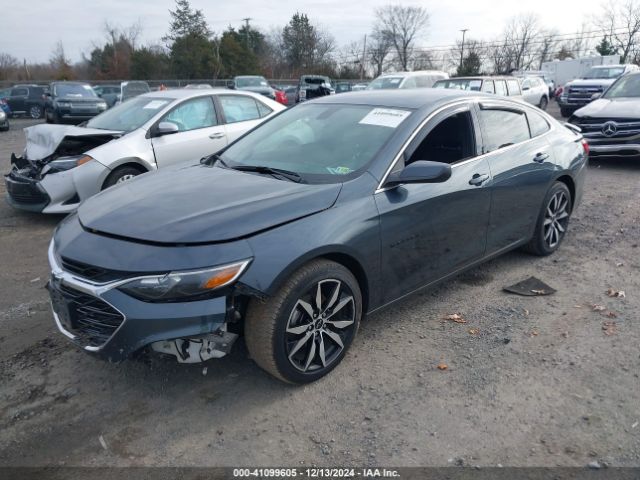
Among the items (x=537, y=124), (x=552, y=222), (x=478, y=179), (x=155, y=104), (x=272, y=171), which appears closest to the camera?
(x=272, y=171)

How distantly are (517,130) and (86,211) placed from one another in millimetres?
3522

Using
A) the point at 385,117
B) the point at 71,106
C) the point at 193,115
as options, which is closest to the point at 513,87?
the point at 193,115

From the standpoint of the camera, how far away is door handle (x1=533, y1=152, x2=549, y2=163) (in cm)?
451

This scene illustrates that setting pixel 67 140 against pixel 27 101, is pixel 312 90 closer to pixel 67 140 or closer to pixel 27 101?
pixel 27 101

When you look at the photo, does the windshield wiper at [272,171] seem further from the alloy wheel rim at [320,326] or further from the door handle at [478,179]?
the door handle at [478,179]

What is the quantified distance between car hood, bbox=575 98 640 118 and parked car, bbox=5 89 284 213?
20.1 ft

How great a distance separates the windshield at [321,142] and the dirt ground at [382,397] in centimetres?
122

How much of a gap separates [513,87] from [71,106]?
52.5 feet

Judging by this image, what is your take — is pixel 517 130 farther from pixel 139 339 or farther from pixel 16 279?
pixel 16 279

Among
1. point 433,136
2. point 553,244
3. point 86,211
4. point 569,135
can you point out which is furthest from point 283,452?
point 569,135

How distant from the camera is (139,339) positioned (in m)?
2.57

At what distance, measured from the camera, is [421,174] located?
3184mm

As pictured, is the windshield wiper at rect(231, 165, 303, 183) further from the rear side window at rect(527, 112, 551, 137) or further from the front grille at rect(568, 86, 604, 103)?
the front grille at rect(568, 86, 604, 103)

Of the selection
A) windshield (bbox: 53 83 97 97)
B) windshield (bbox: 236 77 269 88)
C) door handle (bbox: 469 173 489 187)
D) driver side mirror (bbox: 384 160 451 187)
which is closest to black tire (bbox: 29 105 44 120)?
windshield (bbox: 53 83 97 97)
